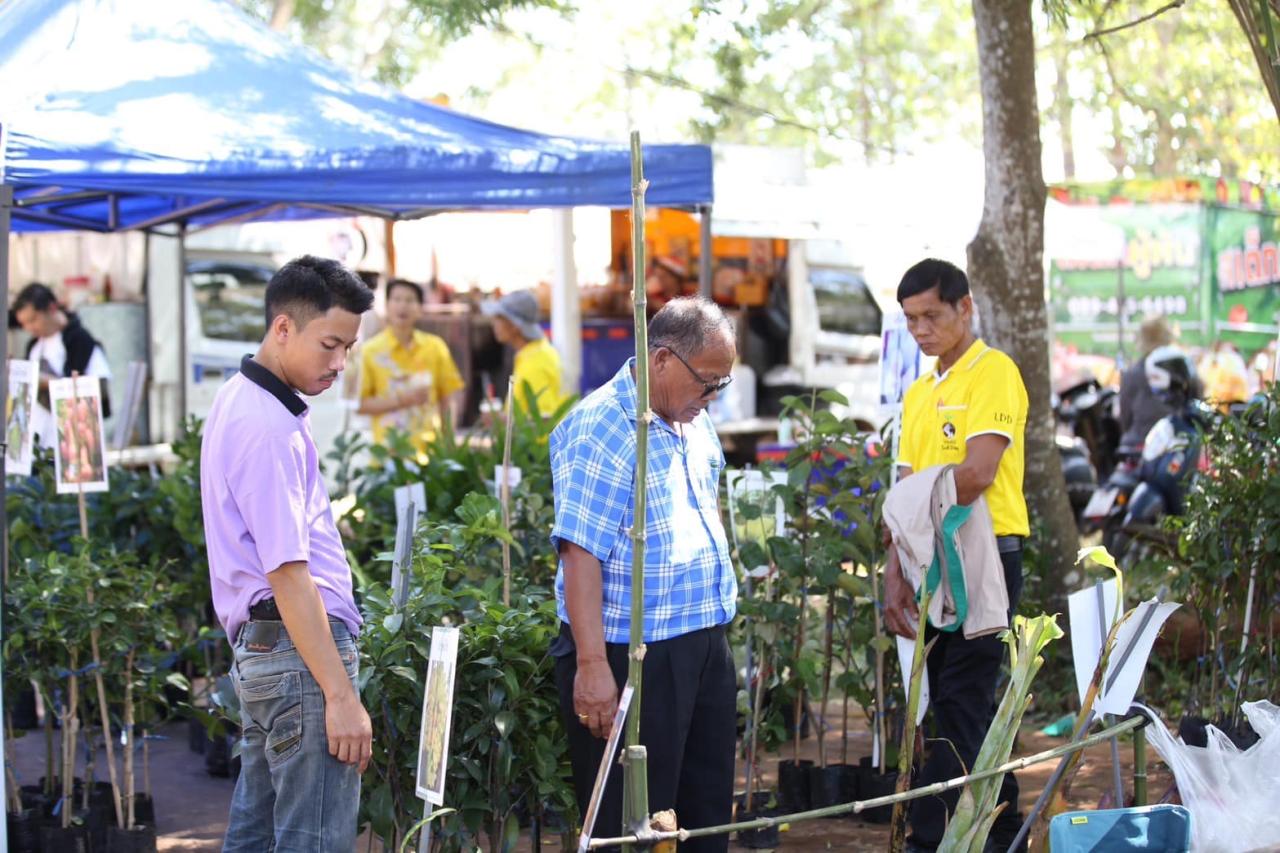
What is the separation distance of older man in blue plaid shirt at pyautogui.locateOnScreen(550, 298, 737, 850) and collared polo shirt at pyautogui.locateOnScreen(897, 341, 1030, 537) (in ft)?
3.32

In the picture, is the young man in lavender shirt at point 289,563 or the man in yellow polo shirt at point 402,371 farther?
the man in yellow polo shirt at point 402,371

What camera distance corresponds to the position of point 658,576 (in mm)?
3244

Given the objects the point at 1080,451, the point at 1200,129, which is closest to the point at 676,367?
the point at 1080,451

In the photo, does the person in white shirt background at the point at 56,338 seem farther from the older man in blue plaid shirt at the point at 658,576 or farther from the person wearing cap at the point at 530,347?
the older man in blue plaid shirt at the point at 658,576

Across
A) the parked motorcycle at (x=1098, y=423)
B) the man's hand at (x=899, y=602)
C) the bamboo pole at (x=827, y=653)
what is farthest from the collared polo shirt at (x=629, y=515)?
the parked motorcycle at (x=1098, y=423)

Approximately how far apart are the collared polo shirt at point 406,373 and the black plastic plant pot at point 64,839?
3737 millimetres

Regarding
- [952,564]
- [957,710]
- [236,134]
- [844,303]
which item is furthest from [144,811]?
[844,303]

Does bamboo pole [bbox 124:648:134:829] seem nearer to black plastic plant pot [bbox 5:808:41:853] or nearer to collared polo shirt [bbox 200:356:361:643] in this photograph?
black plastic plant pot [bbox 5:808:41:853]

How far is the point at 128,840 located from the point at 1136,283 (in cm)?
1646

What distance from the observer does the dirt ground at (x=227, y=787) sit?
491 cm

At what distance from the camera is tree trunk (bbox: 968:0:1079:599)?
21.5 feet

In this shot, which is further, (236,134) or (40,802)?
(236,134)

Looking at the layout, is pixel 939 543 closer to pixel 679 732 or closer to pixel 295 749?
pixel 679 732

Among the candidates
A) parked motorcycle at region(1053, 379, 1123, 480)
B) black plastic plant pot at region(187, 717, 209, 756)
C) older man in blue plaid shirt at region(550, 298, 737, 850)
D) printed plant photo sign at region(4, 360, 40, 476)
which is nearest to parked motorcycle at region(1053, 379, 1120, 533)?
parked motorcycle at region(1053, 379, 1123, 480)
